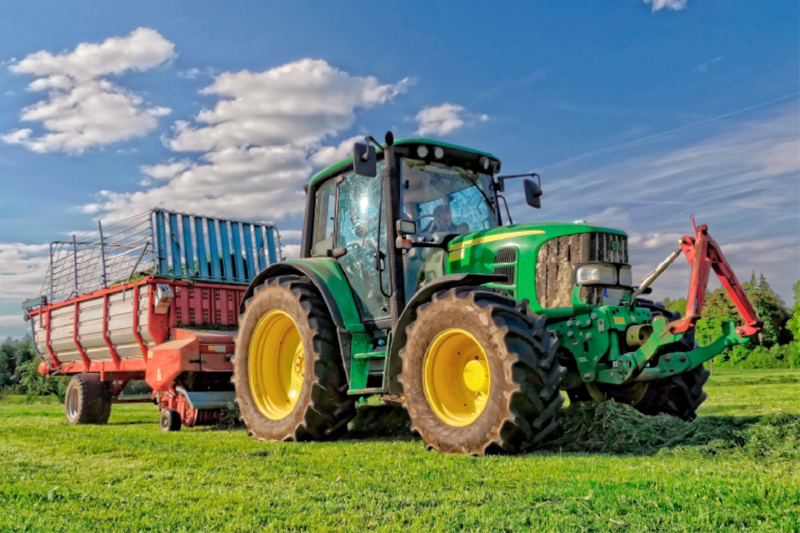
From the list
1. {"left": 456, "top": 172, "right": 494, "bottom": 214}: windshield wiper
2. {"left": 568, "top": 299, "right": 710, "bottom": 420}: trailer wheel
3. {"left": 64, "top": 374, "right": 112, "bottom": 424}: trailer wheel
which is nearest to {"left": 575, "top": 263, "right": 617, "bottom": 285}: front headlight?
{"left": 568, "top": 299, "right": 710, "bottom": 420}: trailer wheel

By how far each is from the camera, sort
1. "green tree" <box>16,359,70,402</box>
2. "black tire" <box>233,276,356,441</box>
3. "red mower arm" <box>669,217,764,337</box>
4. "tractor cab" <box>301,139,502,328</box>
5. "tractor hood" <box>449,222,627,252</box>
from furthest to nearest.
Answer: "green tree" <box>16,359,70,402</box> < "black tire" <box>233,276,356,441</box> < "tractor cab" <box>301,139,502,328</box> < "tractor hood" <box>449,222,627,252</box> < "red mower arm" <box>669,217,764,337</box>

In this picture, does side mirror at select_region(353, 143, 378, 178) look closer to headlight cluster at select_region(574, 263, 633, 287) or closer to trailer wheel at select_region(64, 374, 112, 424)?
headlight cluster at select_region(574, 263, 633, 287)

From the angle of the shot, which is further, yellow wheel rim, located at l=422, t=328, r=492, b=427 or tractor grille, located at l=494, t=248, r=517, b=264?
tractor grille, located at l=494, t=248, r=517, b=264

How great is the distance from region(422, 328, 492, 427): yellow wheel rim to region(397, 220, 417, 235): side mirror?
1254mm

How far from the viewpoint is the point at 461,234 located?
7109 mm

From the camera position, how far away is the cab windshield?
7.07 metres

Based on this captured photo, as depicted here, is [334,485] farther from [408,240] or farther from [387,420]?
[387,420]

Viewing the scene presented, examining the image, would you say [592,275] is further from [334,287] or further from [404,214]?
[334,287]

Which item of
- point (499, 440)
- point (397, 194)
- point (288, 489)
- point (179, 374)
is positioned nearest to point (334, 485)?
point (288, 489)

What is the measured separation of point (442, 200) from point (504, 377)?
8.32ft

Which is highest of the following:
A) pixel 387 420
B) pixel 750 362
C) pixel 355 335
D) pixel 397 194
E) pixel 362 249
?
pixel 397 194

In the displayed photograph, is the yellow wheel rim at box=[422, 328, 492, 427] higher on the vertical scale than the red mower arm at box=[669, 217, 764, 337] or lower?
lower

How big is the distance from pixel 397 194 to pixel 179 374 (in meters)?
4.48

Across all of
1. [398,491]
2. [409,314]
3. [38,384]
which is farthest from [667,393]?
[38,384]
